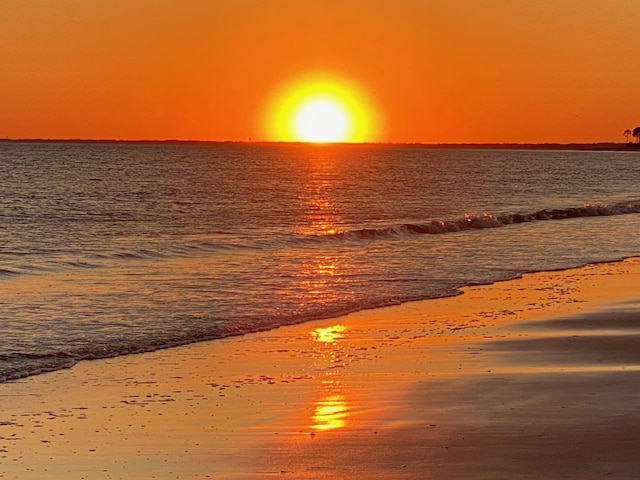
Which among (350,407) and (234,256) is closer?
(350,407)

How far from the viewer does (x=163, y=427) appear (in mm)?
10875

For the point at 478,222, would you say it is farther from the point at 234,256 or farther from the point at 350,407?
the point at 350,407

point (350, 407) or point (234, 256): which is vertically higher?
point (234, 256)

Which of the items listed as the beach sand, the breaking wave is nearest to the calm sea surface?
the breaking wave

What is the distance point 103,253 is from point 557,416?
22655mm

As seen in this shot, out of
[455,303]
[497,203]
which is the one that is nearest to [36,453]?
[455,303]

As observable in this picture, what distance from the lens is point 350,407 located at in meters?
11.7

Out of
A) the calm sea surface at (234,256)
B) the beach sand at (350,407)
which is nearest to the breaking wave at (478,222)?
the calm sea surface at (234,256)

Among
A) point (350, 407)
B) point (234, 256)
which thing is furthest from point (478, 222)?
point (350, 407)

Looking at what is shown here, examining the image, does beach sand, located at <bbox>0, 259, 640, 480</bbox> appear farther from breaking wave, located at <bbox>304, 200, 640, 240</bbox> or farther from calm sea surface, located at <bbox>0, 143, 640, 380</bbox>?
breaking wave, located at <bbox>304, 200, 640, 240</bbox>

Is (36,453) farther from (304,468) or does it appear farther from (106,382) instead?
(106,382)

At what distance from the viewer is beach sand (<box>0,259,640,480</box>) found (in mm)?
9531

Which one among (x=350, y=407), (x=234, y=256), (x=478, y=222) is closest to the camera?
(x=350, y=407)

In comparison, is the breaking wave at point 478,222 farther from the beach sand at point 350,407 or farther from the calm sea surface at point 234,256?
the beach sand at point 350,407
